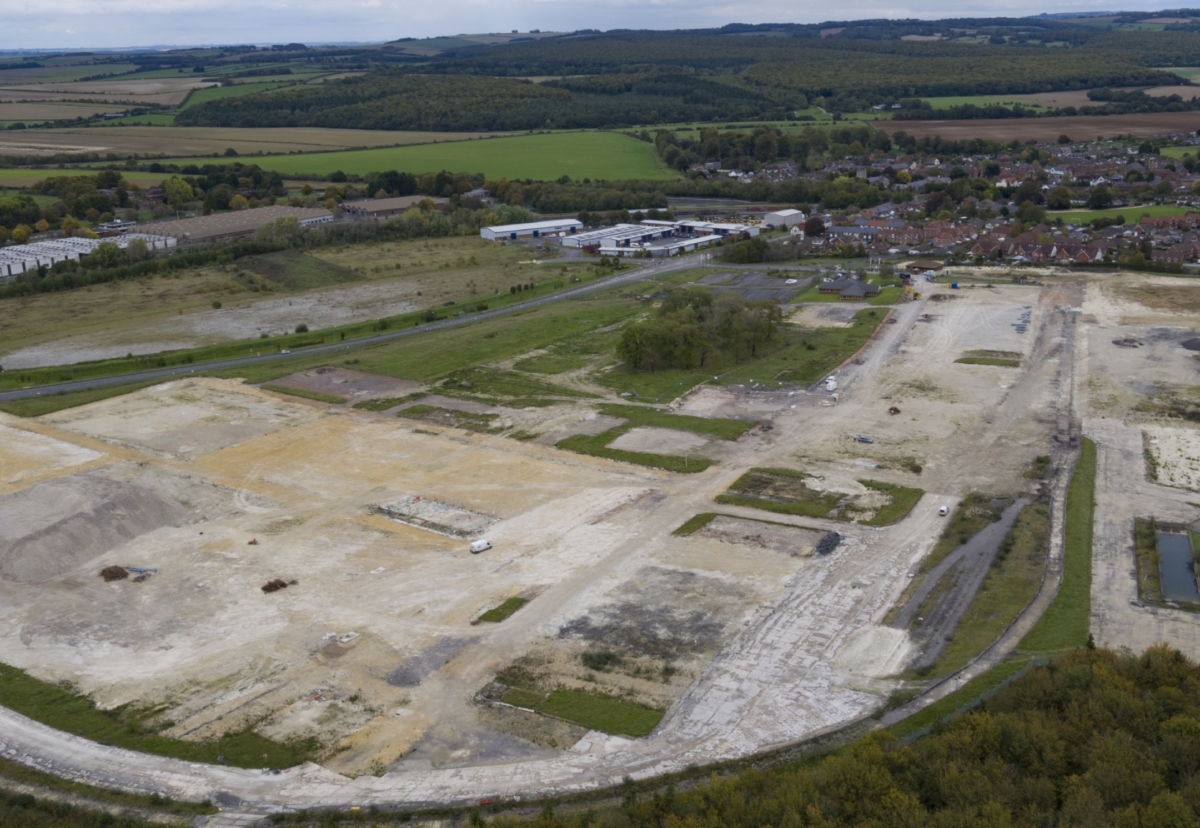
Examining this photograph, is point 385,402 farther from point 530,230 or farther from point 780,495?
point 530,230

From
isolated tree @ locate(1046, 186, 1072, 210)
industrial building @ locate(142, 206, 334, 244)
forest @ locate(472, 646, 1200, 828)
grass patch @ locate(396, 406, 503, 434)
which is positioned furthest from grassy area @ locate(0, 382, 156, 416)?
isolated tree @ locate(1046, 186, 1072, 210)

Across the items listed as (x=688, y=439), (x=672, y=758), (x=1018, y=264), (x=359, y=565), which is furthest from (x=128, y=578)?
(x=1018, y=264)

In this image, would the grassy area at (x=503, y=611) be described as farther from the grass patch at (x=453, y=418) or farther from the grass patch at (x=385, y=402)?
the grass patch at (x=385, y=402)

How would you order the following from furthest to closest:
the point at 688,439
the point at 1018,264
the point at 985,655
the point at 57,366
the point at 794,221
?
the point at 794,221
the point at 1018,264
the point at 57,366
the point at 688,439
the point at 985,655

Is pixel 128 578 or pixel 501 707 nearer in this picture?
pixel 501 707

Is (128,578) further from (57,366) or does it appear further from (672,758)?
(57,366)

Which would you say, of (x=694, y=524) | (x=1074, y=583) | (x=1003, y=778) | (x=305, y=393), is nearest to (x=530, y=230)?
(x=305, y=393)
